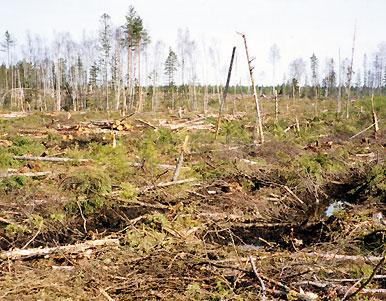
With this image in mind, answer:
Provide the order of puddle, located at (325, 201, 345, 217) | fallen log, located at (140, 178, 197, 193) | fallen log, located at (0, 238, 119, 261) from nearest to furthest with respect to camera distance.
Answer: fallen log, located at (0, 238, 119, 261)
puddle, located at (325, 201, 345, 217)
fallen log, located at (140, 178, 197, 193)

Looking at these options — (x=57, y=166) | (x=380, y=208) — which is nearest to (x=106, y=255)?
(x=380, y=208)

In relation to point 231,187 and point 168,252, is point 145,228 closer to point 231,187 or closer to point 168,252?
point 168,252

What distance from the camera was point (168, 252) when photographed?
5.90 metres

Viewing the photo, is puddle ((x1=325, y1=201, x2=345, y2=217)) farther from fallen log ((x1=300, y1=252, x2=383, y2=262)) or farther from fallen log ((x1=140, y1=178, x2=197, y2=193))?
fallen log ((x1=140, y1=178, x2=197, y2=193))

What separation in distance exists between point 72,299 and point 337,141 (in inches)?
667

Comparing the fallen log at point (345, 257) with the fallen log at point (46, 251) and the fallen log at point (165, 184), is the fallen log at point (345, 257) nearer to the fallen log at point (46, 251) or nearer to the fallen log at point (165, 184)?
the fallen log at point (46, 251)

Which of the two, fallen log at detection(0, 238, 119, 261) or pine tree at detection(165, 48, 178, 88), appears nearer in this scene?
fallen log at detection(0, 238, 119, 261)

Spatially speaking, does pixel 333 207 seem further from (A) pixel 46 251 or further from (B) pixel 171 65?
(B) pixel 171 65

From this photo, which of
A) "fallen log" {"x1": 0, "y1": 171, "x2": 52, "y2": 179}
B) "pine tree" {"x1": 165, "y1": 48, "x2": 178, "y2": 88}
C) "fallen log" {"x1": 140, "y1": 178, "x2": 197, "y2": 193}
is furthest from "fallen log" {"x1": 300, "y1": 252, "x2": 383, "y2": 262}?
"pine tree" {"x1": 165, "y1": 48, "x2": 178, "y2": 88}

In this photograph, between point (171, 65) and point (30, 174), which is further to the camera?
point (171, 65)

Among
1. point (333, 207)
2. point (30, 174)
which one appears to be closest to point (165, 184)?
point (30, 174)

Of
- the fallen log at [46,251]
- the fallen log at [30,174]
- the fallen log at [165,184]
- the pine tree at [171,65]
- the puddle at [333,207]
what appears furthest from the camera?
the pine tree at [171,65]

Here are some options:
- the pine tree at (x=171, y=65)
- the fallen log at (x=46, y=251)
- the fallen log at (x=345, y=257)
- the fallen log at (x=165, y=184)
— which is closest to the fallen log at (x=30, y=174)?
the fallen log at (x=165, y=184)

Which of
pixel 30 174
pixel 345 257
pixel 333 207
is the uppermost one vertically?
pixel 30 174
